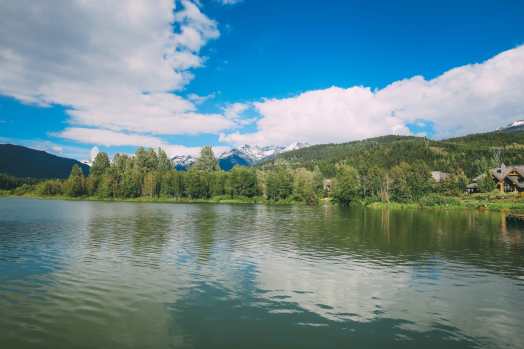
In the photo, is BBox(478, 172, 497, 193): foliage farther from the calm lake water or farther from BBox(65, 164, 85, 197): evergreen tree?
BBox(65, 164, 85, 197): evergreen tree

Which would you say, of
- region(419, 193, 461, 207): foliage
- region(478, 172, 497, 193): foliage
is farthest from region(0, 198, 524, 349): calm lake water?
region(478, 172, 497, 193): foliage

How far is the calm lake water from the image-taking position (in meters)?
15.5

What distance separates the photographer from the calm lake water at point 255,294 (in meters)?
15.5

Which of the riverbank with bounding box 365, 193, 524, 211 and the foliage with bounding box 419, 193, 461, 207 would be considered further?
the foliage with bounding box 419, 193, 461, 207

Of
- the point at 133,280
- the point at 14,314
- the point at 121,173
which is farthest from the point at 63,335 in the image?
the point at 121,173

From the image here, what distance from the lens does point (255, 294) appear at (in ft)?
71.2

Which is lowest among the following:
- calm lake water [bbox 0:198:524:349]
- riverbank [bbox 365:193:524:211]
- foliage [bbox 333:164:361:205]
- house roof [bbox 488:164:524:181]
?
calm lake water [bbox 0:198:524:349]

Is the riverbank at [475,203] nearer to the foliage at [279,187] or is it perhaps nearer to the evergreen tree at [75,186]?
the foliage at [279,187]

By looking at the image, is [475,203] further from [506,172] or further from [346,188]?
[346,188]

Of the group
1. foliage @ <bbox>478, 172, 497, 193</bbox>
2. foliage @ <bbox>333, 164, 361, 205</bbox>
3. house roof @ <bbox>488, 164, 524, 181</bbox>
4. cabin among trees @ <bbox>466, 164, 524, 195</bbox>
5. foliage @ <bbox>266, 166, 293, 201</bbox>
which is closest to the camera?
cabin among trees @ <bbox>466, 164, 524, 195</bbox>

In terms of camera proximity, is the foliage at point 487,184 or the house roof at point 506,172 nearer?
the house roof at point 506,172

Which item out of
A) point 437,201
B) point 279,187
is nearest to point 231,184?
point 279,187

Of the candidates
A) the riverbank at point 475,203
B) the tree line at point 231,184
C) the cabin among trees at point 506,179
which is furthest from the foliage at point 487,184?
the riverbank at point 475,203

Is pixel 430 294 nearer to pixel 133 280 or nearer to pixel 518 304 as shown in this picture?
pixel 518 304
